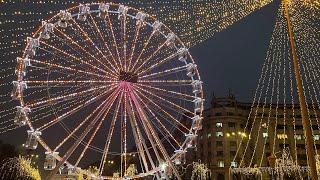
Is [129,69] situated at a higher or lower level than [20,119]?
higher

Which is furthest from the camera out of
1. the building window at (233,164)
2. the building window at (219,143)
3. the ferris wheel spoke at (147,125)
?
the building window at (219,143)

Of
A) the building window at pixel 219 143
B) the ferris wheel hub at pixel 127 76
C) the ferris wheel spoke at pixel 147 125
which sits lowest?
the building window at pixel 219 143

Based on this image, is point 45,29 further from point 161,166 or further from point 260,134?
point 260,134

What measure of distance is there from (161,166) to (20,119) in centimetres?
1346

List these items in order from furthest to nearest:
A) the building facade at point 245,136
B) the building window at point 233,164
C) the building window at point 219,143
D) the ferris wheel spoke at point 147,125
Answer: the building window at point 219,143 → the building facade at point 245,136 → the building window at point 233,164 → the ferris wheel spoke at point 147,125

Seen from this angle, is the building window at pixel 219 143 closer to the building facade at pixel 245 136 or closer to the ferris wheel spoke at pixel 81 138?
the building facade at pixel 245 136

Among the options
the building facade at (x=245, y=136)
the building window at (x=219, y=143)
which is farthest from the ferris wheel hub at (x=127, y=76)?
the building window at (x=219, y=143)

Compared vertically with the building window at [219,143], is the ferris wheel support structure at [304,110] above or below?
above

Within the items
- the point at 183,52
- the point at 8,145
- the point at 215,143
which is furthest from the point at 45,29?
the point at 215,143

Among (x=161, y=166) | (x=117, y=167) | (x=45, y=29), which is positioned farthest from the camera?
(x=117, y=167)

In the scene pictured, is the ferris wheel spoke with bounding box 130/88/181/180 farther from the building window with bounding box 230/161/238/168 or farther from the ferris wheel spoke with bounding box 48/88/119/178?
the building window with bounding box 230/161/238/168

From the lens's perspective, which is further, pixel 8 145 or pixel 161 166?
pixel 8 145

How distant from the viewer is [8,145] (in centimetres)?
7700

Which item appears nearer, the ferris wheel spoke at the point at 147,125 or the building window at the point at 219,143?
the ferris wheel spoke at the point at 147,125
